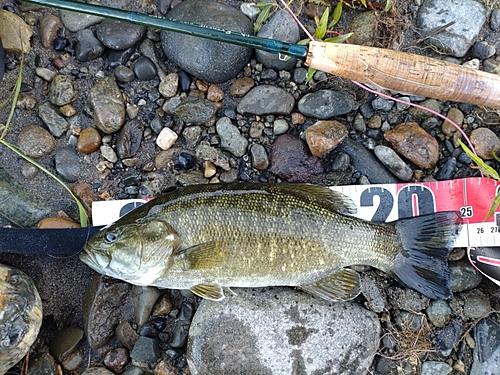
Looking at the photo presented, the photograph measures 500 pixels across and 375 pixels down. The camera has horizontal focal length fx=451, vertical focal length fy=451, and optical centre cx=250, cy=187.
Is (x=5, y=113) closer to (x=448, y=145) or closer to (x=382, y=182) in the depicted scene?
(x=382, y=182)

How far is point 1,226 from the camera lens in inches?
163

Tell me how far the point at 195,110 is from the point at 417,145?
206cm

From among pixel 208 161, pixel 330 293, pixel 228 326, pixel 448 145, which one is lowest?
pixel 228 326

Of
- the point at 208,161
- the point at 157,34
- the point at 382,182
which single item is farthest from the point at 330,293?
the point at 157,34

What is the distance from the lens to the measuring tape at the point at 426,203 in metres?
4.00

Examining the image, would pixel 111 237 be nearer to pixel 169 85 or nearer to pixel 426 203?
pixel 169 85

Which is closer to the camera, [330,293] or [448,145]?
[330,293]

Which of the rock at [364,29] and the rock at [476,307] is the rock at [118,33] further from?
the rock at [476,307]

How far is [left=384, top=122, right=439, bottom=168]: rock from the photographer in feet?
13.5

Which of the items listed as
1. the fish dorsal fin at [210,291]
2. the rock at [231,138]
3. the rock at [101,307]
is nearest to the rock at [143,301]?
the rock at [101,307]

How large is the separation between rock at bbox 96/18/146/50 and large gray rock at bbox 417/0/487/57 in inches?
108

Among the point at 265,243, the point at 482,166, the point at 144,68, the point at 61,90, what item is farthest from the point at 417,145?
the point at 61,90

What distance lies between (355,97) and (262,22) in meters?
1.11

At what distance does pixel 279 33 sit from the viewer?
4.10m
